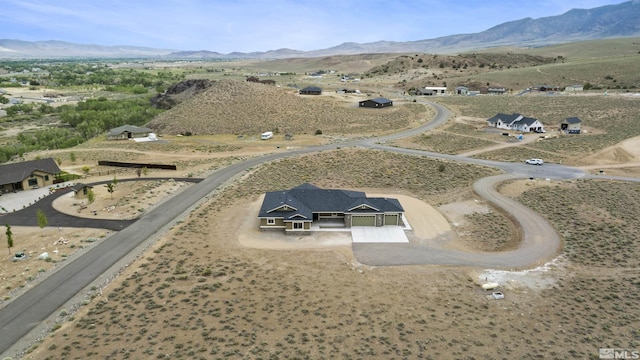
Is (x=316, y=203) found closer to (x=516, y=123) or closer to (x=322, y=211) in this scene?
(x=322, y=211)

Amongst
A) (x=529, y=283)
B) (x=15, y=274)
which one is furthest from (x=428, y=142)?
(x=15, y=274)

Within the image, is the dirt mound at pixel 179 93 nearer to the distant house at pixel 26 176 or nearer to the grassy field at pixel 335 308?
the distant house at pixel 26 176

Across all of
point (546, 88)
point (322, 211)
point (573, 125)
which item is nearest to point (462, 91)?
point (546, 88)

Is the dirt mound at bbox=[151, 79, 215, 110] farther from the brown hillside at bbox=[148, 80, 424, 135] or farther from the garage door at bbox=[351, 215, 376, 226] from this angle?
the garage door at bbox=[351, 215, 376, 226]

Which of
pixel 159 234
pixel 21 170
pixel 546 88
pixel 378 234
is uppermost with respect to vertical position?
pixel 546 88

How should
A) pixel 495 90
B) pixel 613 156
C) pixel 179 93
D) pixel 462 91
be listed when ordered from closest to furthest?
pixel 613 156
pixel 179 93
pixel 495 90
pixel 462 91

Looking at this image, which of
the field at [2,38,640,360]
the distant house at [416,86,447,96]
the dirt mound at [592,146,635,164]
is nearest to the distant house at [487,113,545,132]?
the dirt mound at [592,146,635,164]
